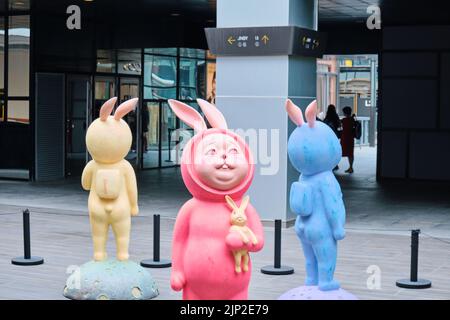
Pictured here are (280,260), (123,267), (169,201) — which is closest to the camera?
(123,267)

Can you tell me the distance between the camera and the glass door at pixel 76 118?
22844 millimetres

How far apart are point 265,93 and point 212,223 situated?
24.8ft

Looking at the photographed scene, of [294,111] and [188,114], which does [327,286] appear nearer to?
[294,111]

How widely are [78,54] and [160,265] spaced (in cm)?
1322

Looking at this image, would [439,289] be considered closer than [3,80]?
Yes

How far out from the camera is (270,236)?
44.6ft

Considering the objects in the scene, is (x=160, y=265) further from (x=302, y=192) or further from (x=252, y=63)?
(x=252, y=63)

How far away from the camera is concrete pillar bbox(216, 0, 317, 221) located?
14.4 meters

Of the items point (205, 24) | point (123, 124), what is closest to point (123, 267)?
point (123, 124)

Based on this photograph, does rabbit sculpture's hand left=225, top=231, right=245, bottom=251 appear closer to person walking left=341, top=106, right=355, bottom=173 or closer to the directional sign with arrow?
the directional sign with arrow

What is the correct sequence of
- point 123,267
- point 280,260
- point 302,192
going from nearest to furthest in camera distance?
point 302,192 < point 123,267 < point 280,260

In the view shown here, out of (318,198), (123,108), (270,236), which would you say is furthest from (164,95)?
(318,198)

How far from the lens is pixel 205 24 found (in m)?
25.4
